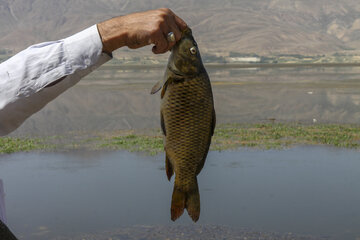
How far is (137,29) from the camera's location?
5.85 ft

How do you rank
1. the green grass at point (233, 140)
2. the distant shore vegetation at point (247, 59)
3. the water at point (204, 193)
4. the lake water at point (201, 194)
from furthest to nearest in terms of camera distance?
the distant shore vegetation at point (247, 59), the green grass at point (233, 140), the water at point (204, 193), the lake water at point (201, 194)

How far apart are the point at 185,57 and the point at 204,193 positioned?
901 centimetres

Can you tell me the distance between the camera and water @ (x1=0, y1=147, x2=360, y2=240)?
30.2 ft

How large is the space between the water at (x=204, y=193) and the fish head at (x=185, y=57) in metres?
7.17

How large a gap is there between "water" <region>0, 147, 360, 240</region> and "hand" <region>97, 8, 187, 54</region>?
7353mm

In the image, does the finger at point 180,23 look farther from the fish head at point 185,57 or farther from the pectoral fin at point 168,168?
the pectoral fin at point 168,168

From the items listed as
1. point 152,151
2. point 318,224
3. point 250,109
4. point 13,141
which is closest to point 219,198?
point 318,224

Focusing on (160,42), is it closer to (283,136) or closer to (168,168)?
(168,168)

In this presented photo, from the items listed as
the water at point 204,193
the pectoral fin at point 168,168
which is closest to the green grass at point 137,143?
the water at point 204,193

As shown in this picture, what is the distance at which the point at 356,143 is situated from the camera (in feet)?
54.1

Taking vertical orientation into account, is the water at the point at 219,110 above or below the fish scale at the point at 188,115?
below

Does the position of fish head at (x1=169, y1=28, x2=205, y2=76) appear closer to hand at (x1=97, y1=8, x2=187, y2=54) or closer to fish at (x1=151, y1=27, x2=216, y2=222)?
fish at (x1=151, y1=27, x2=216, y2=222)

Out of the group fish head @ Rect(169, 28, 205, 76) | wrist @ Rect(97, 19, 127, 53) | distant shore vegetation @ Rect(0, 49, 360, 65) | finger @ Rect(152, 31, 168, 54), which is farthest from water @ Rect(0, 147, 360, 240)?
distant shore vegetation @ Rect(0, 49, 360, 65)

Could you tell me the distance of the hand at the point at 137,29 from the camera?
1759 mm
